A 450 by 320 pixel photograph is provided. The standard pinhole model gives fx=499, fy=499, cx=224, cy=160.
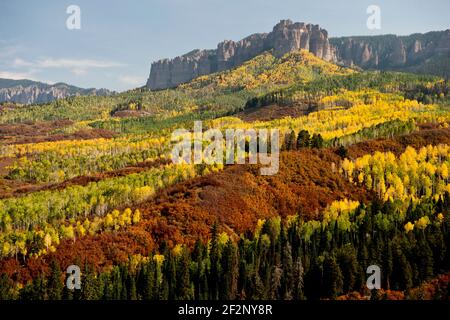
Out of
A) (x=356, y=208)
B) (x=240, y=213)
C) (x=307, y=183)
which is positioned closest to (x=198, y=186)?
(x=240, y=213)

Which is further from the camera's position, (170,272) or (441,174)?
(441,174)

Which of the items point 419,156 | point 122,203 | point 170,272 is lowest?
point 170,272

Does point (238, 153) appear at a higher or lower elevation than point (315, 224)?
higher

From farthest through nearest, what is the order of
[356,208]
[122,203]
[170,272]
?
[122,203], [356,208], [170,272]
